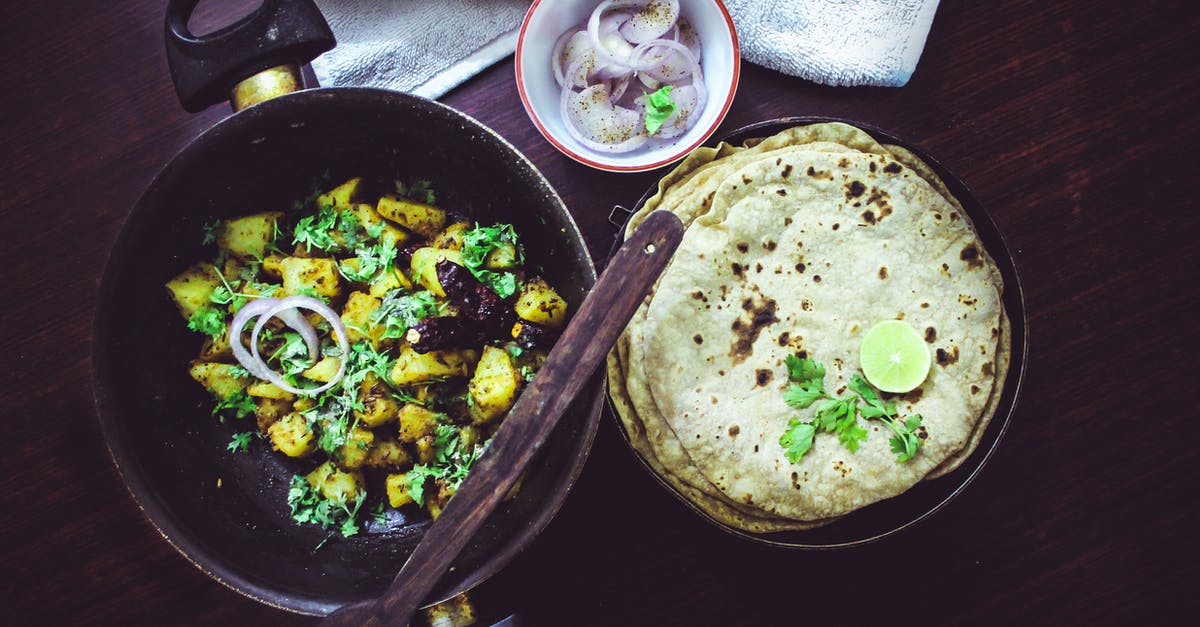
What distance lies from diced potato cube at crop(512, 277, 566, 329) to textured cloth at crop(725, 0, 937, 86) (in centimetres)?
87

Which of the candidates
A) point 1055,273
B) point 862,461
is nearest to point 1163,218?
point 1055,273

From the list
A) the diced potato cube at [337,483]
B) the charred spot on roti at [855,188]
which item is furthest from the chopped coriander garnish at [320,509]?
the charred spot on roti at [855,188]

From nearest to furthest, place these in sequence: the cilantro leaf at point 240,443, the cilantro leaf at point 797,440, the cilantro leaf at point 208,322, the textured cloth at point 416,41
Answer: the cilantro leaf at point 797,440 → the cilantro leaf at point 208,322 → the cilantro leaf at point 240,443 → the textured cloth at point 416,41

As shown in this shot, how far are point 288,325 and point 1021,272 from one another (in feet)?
6.35

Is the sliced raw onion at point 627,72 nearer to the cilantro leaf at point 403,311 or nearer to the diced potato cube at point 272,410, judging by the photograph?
the cilantro leaf at point 403,311

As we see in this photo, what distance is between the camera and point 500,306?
1.69 meters

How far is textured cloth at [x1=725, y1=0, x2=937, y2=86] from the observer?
6.29 ft

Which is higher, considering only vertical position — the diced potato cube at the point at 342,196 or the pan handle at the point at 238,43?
the pan handle at the point at 238,43

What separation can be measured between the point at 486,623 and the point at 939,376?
1324 millimetres

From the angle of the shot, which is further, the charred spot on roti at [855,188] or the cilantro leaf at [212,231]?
the cilantro leaf at [212,231]

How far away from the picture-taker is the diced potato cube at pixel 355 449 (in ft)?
5.61

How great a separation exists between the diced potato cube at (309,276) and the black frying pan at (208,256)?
0.88 ft

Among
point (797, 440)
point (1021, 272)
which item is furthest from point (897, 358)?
point (1021, 272)

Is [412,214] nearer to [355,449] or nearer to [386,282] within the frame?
[386,282]
